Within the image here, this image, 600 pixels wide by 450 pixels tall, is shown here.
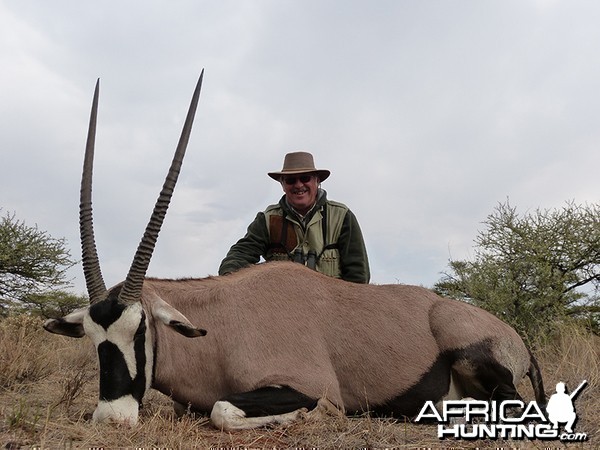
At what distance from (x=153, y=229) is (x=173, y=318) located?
646 mm

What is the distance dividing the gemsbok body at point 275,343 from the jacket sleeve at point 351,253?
1.78 m

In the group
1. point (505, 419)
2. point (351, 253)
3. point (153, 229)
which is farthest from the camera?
point (351, 253)

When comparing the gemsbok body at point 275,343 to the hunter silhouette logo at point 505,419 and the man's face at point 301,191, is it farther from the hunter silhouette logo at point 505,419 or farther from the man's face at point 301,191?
the man's face at point 301,191

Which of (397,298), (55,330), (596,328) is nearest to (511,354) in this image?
(397,298)

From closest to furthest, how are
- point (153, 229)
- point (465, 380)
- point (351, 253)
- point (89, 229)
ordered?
1. point (153, 229)
2. point (89, 229)
3. point (465, 380)
4. point (351, 253)

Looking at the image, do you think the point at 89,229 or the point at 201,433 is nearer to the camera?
the point at 201,433

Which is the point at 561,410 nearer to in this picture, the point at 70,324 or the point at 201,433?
the point at 201,433

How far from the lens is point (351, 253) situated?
6.73 meters

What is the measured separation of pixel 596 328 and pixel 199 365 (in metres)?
9.53

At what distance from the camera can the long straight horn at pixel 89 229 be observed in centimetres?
392

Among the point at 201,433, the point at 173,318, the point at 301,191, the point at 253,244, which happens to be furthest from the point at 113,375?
the point at 301,191

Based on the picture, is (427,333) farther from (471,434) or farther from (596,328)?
(596,328)

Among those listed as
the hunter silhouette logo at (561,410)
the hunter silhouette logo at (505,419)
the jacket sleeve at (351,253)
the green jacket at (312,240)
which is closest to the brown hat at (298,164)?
the green jacket at (312,240)

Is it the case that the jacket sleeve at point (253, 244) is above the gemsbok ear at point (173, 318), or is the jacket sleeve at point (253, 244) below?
above
